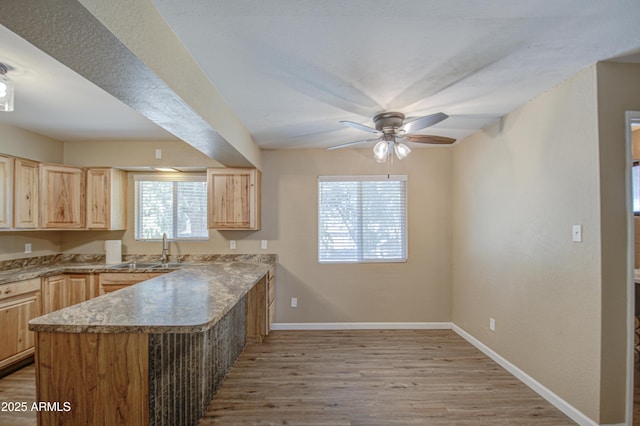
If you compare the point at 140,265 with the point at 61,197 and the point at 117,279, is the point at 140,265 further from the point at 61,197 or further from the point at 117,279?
the point at 61,197

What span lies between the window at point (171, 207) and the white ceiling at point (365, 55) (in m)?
1.22

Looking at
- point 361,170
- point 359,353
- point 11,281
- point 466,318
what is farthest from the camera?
point 361,170

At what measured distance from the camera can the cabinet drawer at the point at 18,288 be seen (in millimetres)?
2715

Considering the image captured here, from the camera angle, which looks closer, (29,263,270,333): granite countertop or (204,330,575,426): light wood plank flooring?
(29,263,270,333): granite countertop

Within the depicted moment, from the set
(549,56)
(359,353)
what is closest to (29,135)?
(359,353)

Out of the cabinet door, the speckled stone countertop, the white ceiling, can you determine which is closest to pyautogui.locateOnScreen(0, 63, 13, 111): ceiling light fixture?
the white ceiling

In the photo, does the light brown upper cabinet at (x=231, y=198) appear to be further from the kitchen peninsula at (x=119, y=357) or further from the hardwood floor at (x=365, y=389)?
the kitchen peninsula at (x=119, y=357)

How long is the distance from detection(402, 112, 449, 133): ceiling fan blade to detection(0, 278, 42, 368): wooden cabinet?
3.71 metres

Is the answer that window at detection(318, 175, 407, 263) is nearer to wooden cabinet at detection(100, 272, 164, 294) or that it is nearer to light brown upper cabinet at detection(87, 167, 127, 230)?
wooden cabinet at detection(100, 272, 164, 294)

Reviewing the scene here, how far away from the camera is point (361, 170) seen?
3.99 m

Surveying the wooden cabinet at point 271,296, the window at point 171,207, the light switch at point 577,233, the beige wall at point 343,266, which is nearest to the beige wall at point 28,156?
the beige wall at point 343,266

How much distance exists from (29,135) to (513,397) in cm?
548

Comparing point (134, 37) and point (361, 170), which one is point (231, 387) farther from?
point (361, 170)

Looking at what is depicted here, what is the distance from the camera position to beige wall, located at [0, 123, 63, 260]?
313 cm
